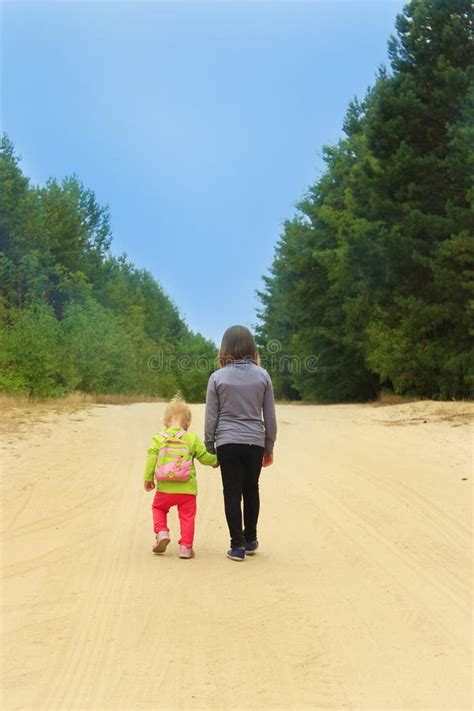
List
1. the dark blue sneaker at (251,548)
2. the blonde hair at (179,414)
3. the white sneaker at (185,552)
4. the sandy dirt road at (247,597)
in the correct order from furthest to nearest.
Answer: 1. the blonde hair at (179,414)
2. the dark blue sneaker at (251,548)
3. the white sneaker at (185,552)
4. the sandy dirt road at (247,597)

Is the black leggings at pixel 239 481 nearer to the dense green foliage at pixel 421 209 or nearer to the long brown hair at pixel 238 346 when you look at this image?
the long brown hair at pixel 238 346

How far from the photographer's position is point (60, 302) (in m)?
61.5

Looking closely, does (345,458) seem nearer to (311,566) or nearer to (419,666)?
(311,566)

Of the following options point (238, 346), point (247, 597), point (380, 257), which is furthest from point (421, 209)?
point (247, 597)

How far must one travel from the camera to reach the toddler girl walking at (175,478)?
7.28 m

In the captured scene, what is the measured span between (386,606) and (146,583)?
5.92 ft

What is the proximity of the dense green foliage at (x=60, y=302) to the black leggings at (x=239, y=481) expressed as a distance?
21661mm

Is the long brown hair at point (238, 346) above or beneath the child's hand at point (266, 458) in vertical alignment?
above

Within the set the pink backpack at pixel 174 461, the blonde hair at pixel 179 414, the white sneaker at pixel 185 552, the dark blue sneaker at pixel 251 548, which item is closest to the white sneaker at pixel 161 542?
the white sneaker at pixel 185 552

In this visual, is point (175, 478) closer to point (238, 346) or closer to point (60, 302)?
point (238, 346)

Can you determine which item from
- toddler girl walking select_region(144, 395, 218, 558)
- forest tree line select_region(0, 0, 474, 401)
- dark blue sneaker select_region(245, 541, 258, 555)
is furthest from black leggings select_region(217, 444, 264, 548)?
forest tree line select_region(0, 0, 474, 401)

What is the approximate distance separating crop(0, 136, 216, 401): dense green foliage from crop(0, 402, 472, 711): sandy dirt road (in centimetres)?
1804

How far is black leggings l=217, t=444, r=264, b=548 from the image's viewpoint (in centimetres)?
730

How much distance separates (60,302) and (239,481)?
55914 mm
